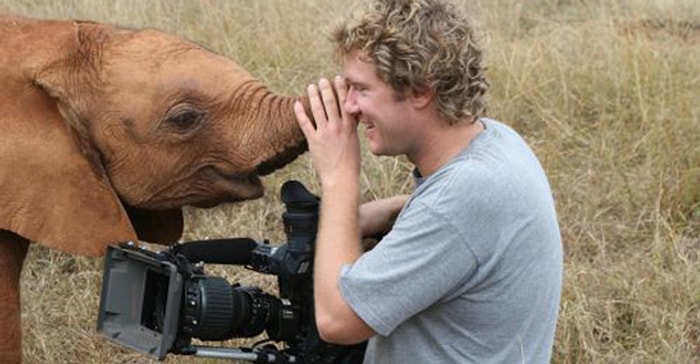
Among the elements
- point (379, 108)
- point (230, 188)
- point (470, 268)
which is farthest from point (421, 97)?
point (230, 188)

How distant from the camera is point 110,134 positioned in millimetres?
3619

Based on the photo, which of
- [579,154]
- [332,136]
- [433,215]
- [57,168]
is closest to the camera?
[433,215]

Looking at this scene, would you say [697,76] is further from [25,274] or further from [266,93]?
[266,93]

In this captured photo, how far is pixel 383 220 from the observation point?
3564mm

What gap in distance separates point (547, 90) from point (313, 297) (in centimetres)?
355

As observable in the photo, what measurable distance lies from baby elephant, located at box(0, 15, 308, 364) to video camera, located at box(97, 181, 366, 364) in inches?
8.6

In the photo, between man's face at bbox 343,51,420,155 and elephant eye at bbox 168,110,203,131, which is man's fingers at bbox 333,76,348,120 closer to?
man's face at bbox 343,51,420,155

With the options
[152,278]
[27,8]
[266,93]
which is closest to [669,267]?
[266,93]

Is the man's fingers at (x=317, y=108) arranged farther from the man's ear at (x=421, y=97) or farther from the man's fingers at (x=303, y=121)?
the man's ear at (x=421, y=97)

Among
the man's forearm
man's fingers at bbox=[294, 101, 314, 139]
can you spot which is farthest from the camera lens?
man's fingers at bbox=[294, 101, 314, 139]

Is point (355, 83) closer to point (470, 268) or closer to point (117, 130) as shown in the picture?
point (470, 268)

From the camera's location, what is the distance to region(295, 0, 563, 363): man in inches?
118

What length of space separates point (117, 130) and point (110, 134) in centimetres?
2

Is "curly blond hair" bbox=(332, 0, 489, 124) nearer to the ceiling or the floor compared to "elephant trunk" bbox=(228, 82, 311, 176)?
nearer to the ceiling
